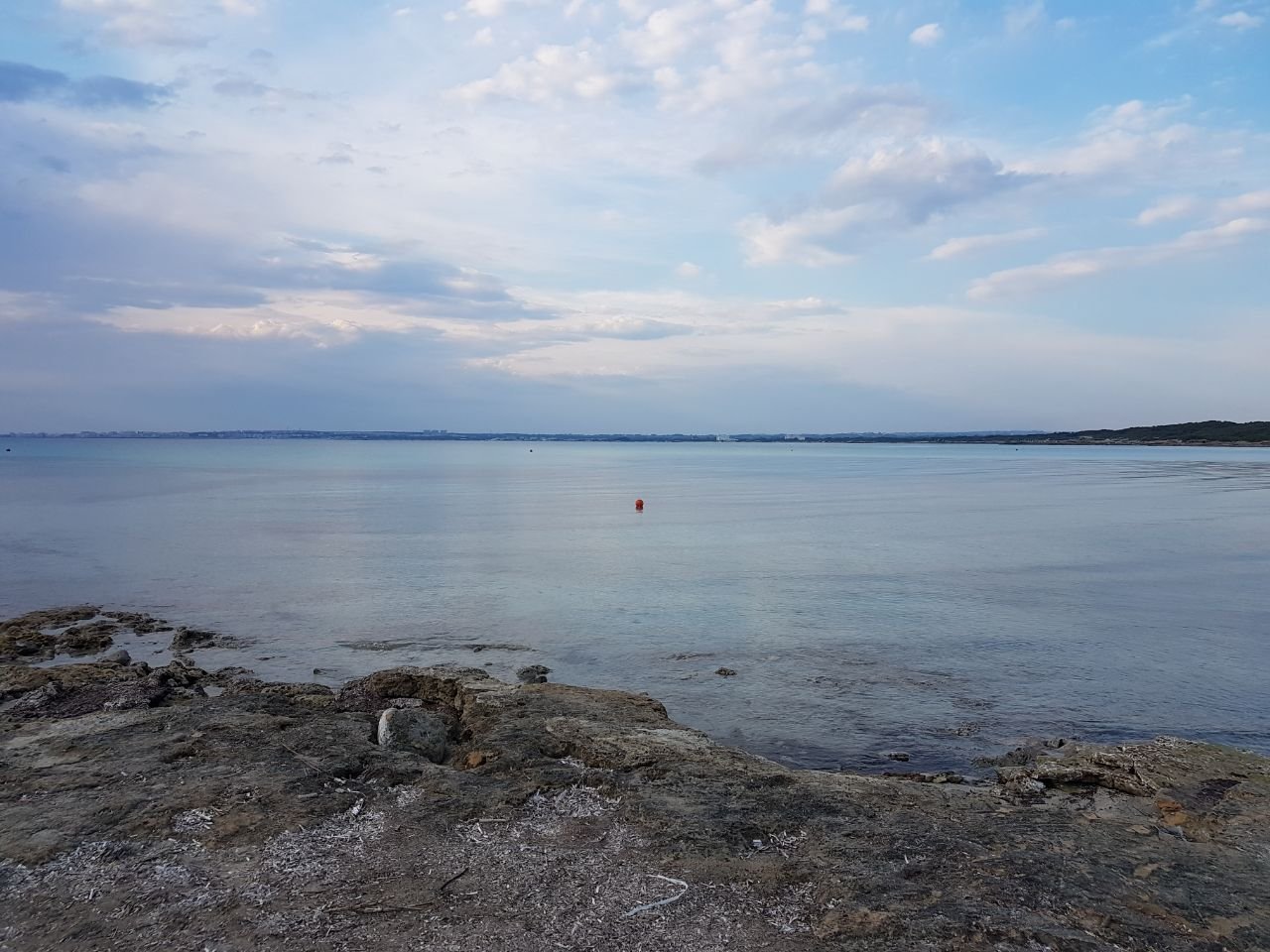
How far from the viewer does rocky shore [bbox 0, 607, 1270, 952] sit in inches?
258

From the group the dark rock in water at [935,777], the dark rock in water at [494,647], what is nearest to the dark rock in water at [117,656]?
the dark rock in water at [494,647]

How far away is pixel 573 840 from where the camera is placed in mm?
8078

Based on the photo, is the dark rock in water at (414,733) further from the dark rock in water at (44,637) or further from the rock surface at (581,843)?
the dark rock in water at (44,637)

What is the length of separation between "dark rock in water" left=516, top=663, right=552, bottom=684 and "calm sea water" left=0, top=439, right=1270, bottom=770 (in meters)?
0.32

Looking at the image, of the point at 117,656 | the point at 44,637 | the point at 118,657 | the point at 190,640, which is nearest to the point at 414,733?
the point at 118,657

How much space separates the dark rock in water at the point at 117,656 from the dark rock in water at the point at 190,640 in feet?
3.42

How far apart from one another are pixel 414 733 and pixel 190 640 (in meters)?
10.6

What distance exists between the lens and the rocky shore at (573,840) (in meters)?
6.56

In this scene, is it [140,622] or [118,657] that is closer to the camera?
[118,657]

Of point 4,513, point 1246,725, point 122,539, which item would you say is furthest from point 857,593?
point 4,513

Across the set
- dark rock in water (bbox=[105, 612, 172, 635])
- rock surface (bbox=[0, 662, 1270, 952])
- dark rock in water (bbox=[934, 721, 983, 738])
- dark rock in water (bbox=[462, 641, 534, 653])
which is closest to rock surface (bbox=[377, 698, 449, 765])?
rock surface (bbox=[0, 662, 1270, 952])

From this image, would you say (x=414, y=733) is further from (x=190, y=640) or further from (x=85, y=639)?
(x=85, y=639)

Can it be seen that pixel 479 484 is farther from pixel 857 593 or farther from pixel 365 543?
pixel 857 593

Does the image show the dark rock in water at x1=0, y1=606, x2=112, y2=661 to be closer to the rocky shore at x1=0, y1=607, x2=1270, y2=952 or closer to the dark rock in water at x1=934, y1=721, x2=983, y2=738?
the rocky shore at x1=0, y1=607, x2=1270, y2=952
